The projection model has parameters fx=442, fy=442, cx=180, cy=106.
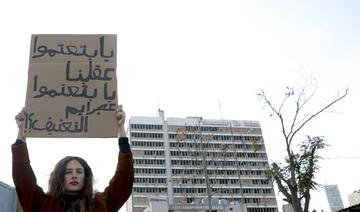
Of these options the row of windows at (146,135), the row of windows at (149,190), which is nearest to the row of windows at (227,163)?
the row of windows at (146,135)

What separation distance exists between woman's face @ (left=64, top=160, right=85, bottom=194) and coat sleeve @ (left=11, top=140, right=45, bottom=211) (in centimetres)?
19

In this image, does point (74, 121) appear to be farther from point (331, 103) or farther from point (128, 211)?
point (128, 211)

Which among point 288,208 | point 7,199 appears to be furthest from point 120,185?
point 288,208

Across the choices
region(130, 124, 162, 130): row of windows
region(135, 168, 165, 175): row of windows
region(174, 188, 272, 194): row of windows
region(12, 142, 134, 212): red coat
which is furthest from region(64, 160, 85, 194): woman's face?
region(130, 124, 162, 130): row of windows

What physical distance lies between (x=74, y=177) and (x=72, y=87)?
44.7 inches

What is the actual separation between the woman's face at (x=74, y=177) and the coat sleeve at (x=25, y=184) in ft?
Answer: 0.63

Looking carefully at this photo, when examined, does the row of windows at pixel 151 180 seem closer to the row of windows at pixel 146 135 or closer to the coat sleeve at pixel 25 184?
the row of windows at pixel 146 135

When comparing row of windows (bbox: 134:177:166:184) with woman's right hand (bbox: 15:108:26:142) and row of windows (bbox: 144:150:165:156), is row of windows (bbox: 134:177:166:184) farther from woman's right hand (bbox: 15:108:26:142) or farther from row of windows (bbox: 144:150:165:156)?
woman's right hand (bbox: 15:108:26:142)

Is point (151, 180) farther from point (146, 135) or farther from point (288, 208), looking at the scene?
point (288, 208)

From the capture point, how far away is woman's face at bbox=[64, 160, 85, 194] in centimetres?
316

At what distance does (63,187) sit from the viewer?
10.3 ft

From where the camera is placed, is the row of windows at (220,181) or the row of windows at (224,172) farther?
the row of windows at (224,172)

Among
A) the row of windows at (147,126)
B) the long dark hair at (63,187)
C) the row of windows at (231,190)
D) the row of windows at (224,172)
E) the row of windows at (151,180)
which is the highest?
the row of windows at (147,126)

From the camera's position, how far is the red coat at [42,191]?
309cm
